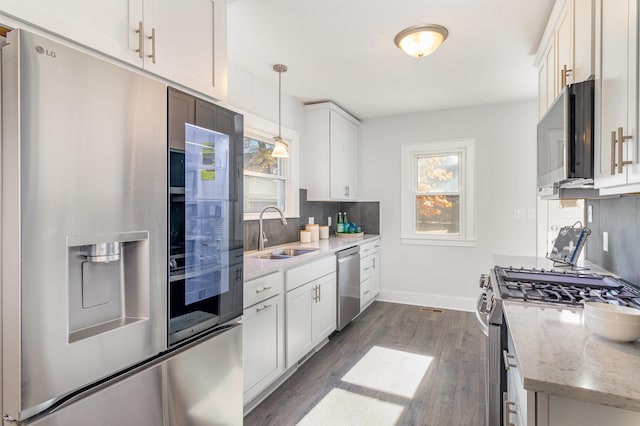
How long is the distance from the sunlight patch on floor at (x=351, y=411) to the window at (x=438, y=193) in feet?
8.24

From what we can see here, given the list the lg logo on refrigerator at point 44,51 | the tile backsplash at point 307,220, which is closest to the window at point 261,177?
the tile backsplash at point 307,220

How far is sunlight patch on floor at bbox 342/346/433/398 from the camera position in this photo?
239cm

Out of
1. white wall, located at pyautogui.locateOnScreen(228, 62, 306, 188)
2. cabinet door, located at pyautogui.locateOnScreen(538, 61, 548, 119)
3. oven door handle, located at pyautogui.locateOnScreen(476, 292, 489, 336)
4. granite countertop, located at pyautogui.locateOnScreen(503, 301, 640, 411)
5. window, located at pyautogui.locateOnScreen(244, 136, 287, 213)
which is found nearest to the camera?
granite countertop, located at pyautogui.locateOnScreen(503, 301, 640, 411)

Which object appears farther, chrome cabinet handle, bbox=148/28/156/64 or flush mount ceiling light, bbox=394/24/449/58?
flush mount ceiling light, bbox=394/24/449/58

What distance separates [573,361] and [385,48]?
90.4 inches

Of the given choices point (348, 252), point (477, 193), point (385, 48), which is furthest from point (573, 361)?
point (477, 193)

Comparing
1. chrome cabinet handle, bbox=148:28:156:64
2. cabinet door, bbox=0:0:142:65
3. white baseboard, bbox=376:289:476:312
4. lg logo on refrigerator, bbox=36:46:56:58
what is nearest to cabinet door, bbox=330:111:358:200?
white baseboard, bbox=376:289:476:312

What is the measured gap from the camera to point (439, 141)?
4238mm

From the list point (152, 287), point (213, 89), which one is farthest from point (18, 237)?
point (213, 89)

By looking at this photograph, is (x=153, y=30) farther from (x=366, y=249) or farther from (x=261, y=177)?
(x=366, y=249)

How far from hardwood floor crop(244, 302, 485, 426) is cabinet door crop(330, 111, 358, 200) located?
159 cm

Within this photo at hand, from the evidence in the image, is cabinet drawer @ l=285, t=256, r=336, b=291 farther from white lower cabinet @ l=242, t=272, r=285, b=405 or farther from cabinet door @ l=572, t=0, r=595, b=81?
cabinet door @ l=572, t=0, r=595, b=81

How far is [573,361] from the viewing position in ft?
3.03

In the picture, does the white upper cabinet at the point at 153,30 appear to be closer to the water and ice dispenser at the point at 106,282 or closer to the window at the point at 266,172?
the water and ice dispenser at the point at 106,282
